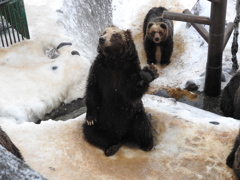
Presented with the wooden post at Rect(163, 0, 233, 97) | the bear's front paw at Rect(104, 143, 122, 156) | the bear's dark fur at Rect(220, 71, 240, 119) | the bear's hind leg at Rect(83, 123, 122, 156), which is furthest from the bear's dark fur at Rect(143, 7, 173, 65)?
the bear's front paw at Rect(104, 143, 122, 156)

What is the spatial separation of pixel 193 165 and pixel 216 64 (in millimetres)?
3139

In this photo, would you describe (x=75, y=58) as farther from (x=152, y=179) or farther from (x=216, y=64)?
(x=152, y=179)

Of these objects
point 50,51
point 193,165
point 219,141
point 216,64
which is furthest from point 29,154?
point 216,64

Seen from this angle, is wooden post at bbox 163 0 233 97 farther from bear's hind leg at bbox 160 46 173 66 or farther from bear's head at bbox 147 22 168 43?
bear's hind leg at bbox 160 46 173 66

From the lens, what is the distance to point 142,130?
4949 mm

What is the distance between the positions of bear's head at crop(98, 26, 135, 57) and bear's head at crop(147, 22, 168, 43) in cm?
494

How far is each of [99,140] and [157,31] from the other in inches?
201

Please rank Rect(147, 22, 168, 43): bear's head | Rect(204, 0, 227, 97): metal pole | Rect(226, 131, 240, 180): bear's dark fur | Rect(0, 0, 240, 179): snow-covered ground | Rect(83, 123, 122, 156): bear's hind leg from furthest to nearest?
1. Rect(147, 22, 168, 43): bear's head
2. Rect(204, 0, 227, 97): metal pole
3. Rect(83, 123, 122, 156): bear's hind leg
4. Rect(0, 0, 240, 179): snow-covered ground
5. Rect(226, 131, 240, 180): bear's dark fur

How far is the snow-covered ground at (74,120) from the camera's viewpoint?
14.8 feet

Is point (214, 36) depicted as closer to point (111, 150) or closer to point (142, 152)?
point (142, 152)

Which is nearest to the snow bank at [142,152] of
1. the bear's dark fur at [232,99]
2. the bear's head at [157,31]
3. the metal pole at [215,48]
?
the bear's dark fur at [232,99]

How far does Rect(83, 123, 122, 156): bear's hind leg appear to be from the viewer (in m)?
4.93

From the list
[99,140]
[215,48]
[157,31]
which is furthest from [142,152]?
[157,31]

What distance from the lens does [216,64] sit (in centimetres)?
727
